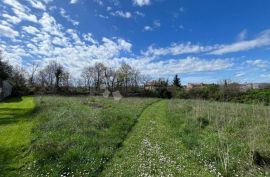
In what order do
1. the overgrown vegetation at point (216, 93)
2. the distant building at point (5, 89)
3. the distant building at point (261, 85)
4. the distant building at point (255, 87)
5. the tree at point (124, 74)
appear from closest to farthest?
the overgrown vegetation at point (216, 93) < the distant building at point (5, 89) < the distant building at point (255, 87) < the distant building at point (261, 85) < the tree at point (124, 74)

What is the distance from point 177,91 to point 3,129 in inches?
2083

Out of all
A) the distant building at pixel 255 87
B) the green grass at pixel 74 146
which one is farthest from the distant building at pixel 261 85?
the green grass at pixel 74 146

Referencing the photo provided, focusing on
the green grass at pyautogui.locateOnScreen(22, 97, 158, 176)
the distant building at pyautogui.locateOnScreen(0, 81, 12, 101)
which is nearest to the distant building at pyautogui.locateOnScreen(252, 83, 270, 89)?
the green grass at pyautogui.locateOnScreen(22, 97, 158, 176)

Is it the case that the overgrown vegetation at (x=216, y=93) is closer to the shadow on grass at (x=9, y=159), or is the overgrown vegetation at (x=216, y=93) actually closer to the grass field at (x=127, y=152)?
the grass field at (x=127, y=152)

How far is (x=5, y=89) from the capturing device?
48.2m

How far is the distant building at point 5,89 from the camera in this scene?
4502 centimetres

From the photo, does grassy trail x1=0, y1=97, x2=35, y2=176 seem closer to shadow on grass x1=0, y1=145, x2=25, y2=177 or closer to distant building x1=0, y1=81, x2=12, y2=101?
shadow on grass x1=0, y1=145, x2=25, y2=177

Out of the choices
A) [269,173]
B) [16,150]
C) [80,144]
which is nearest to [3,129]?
[16,150]

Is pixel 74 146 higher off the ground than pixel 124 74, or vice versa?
pixel 124 74

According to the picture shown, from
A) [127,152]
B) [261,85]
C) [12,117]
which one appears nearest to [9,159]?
[127,152]

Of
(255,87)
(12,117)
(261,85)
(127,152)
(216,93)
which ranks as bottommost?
(127,152)

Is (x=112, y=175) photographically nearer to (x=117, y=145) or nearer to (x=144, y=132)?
(x=117, y=145)

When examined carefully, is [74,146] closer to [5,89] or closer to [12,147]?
[12,147]

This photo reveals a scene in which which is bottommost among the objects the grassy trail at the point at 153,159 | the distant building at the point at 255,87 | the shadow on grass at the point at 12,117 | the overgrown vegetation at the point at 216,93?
the grassy trail at the point at 153,159
